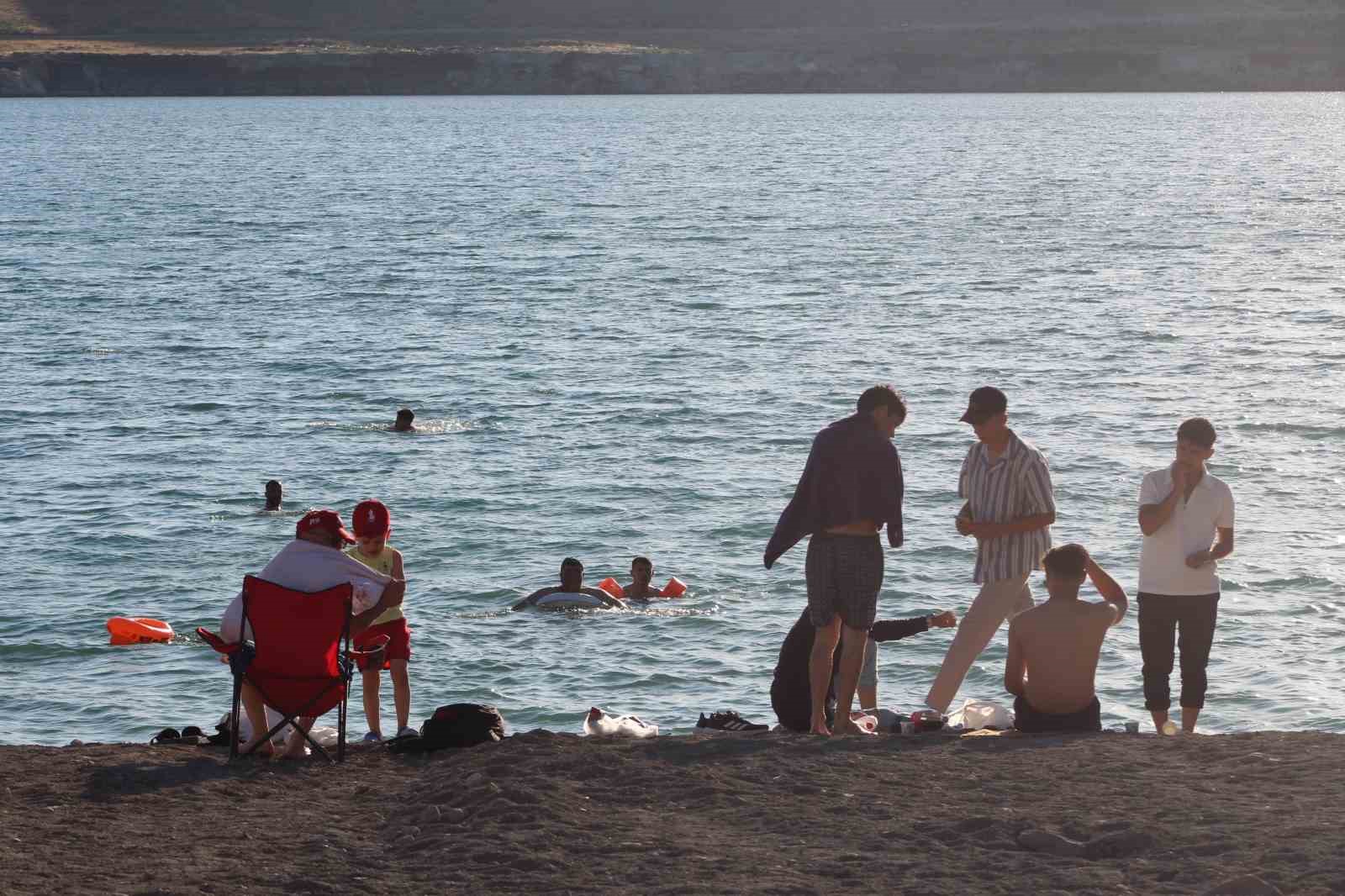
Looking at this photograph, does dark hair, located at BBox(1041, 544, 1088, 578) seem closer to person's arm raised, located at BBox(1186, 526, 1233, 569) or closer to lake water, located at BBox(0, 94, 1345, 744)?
person's arm raised, located at BBox(1186, 526, 1233, 569)

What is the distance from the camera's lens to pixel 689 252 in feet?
212

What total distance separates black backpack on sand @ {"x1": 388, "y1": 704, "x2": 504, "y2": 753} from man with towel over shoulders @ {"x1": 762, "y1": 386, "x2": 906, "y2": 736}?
195 centimetres

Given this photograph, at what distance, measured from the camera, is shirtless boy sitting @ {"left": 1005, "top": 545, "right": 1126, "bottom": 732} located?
995cm

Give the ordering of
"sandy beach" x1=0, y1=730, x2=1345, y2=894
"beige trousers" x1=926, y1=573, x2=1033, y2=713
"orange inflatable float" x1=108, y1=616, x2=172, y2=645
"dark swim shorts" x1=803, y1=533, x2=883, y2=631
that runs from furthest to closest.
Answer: "orange inflatable float" x1=108, y1=616, x2=172, y2=645 < "beige trousers" x1=926, y1=573, x2=1033, y2=713 < "dark swim shorts" x1=803, y1=533, x2=883, y2=631 < "sandy beach" x1=0, y1=730, x2=1345, y2=894

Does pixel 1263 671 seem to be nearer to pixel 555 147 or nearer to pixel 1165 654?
pixel 1165 654

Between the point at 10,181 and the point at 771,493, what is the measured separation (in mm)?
86541

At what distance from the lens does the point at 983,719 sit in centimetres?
1109

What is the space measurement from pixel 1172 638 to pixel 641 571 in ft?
34.2

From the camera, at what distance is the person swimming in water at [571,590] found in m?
20.5

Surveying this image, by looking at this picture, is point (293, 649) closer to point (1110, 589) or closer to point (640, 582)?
point (1110, 589)

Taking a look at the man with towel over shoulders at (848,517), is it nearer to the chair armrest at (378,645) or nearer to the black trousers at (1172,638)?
the black trousers at (1172,638)

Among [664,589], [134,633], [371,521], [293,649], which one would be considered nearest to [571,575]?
[664,589]

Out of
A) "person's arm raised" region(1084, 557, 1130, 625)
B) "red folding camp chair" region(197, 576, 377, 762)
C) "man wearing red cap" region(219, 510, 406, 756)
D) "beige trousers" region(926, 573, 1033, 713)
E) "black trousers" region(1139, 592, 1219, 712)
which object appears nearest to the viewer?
"red folding camp chair" region(197, 576, 377, 762)

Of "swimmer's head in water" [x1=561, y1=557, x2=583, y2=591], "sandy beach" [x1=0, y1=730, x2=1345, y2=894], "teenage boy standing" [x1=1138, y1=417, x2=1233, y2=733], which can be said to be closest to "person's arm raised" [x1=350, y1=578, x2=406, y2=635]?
"sandy beach" [x1=0, y1=730, x2=1345, y2=894]
